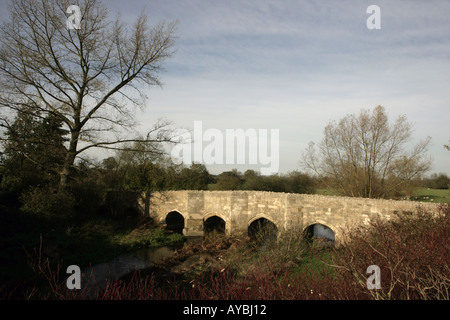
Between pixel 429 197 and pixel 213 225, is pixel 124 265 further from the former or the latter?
pixel 429 197

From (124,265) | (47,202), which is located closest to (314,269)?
(124,265)

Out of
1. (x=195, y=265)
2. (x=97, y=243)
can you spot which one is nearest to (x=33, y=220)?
(x=97, y=243)

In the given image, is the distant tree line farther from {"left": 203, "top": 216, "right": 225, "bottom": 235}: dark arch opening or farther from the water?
the water

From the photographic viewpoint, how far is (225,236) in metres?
18.9

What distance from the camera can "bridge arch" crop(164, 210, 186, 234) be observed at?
22.9 metres

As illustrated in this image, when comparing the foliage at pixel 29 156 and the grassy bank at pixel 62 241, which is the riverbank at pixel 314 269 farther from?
the foliage at pixel 29 156

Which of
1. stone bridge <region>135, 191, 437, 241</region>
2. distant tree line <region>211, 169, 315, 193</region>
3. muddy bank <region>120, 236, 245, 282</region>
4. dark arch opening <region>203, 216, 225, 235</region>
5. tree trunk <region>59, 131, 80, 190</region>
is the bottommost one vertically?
muddy bank <region>120, 236, 245, 282</region>

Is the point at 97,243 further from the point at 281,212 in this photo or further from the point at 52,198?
the point at 281,212

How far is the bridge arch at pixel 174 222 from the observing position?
22.9m

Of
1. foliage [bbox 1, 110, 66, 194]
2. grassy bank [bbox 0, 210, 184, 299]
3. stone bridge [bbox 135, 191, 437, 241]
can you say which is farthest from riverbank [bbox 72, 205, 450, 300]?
foliage [bbox 1, 110, 66, 194]

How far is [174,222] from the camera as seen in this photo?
78.2 feet

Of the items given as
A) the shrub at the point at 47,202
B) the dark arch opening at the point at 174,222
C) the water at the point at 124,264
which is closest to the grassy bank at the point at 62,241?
the shrub at the point at 47,202
